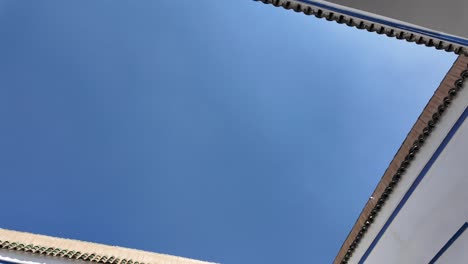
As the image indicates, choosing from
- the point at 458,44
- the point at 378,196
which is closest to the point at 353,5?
the point at 458,44

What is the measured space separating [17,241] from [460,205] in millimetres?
5145

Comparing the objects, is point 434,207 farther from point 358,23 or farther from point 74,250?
point 74,250

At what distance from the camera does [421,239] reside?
16.8 ft

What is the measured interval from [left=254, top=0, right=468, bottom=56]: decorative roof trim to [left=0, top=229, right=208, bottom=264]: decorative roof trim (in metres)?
3.89

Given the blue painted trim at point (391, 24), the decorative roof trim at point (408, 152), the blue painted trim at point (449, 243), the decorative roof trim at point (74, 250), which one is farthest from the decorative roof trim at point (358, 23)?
the decorative roof trim at point (74, 250)

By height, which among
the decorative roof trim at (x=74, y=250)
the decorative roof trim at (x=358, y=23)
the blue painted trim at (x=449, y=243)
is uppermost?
the decorative roof trim at (x=358, y=23)

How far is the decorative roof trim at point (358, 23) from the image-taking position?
126 inches

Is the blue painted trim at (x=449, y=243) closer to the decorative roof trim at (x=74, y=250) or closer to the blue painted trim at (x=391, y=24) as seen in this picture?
the blue painted trim at (x=391, y=24)

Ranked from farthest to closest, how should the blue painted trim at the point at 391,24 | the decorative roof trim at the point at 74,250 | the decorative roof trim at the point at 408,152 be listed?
the decorative roof trim at the point at 74,250 → the decorative roof trim at the point at 408,152 → the blue painted trim at the point at 391,24

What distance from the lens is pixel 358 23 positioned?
10.8ft

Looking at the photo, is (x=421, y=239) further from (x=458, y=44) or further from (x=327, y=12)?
(x=327, y=12)

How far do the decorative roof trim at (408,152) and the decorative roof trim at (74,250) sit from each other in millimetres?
2635

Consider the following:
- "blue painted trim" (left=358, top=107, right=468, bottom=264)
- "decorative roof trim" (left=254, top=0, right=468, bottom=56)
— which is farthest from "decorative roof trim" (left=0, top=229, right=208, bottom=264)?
"decorative roof trim" (left=254, top=0, right=468, bottom=56)

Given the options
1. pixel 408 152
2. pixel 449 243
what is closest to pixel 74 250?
pixel 408 152
